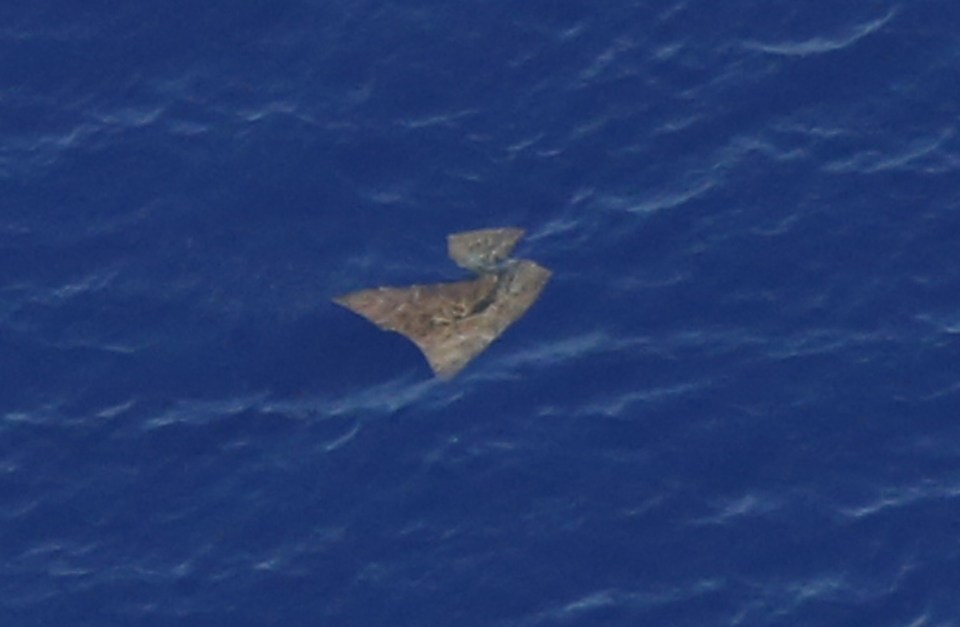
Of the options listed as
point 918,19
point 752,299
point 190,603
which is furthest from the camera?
point 918,19

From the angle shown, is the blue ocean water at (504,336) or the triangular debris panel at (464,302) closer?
the blue ocean water at (504,336)

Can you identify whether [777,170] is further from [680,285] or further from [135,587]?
[135,587]

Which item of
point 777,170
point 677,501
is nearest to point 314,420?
point 677,501

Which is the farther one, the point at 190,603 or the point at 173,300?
the point at 173,300

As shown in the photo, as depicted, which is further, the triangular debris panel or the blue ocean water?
the triangular debris panel
